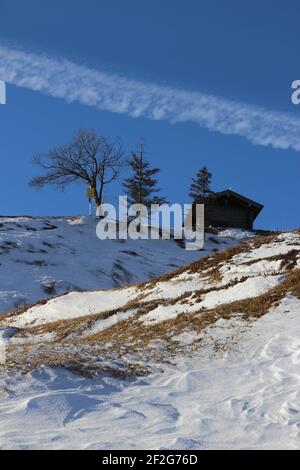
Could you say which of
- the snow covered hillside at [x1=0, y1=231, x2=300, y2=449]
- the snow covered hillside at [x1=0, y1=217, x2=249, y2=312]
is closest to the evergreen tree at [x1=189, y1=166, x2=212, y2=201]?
the snow covered hillside at [x1=0, y1=217, x2=249, y2=312]

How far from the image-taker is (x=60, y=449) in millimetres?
7766

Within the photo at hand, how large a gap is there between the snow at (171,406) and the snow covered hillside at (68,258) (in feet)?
64.6

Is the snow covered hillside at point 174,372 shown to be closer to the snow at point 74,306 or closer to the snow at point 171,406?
the snow at point 171,406

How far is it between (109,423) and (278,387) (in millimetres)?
3506

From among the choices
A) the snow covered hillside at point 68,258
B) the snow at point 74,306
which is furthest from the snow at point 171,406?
the snow covered hillside at point 68,258

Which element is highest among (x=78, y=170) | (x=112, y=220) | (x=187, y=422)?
(x=78, y=170)

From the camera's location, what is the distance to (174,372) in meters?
12.2

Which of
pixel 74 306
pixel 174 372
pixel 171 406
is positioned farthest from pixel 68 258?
pixel 171 406

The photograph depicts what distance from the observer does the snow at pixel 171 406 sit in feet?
26.8

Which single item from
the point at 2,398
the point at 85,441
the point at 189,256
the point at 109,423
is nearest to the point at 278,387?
the point at 109,423

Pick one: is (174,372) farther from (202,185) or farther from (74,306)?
(202,185)

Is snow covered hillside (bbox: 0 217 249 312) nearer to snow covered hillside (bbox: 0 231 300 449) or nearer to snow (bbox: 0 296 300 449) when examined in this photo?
snow covered hillside (bbox: 0 231 300 449)
